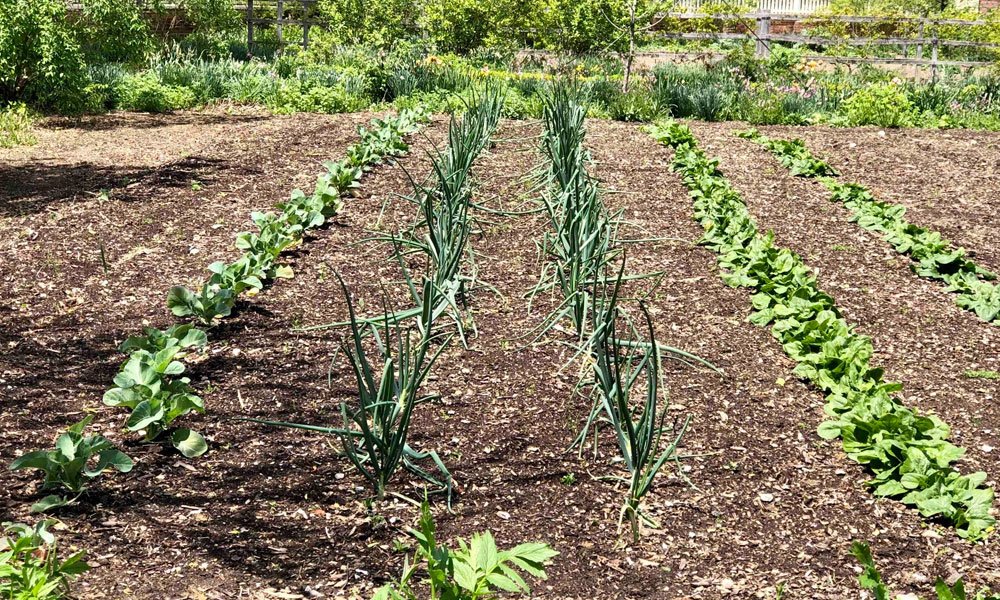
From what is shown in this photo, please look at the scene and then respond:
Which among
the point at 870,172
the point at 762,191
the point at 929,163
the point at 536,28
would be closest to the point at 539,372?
the point at 762,191

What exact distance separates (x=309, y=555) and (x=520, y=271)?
8.90 ft

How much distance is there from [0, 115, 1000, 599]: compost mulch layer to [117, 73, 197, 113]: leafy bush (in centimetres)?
512

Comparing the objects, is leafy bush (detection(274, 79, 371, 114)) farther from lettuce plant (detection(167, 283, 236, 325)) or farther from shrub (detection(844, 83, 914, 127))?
lettuce plant (detection(167, 283, 236, 325))

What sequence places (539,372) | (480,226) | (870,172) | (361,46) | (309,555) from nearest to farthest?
(309,555) → (539,372) → (480,226) → (870,172) → (361,46)

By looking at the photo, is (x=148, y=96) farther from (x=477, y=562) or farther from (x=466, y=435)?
(x=477, y=562)

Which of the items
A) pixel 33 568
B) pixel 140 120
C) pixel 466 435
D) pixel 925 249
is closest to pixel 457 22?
pixel 140 120

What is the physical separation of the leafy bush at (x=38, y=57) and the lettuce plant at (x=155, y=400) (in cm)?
753

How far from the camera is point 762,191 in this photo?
7047 mm

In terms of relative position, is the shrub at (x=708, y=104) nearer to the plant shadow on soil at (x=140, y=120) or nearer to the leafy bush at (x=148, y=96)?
the plant shadow on soil at (x=140, y=120)

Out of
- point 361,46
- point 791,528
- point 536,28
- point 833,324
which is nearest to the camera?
point 791,528

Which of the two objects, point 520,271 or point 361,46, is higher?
point 361,46

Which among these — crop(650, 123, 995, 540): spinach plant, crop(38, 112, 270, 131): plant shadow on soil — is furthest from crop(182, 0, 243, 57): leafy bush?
crop(650, 123, 995, 540): spinach plant

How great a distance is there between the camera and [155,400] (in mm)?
3102

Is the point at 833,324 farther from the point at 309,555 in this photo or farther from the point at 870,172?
the point at 870,172
